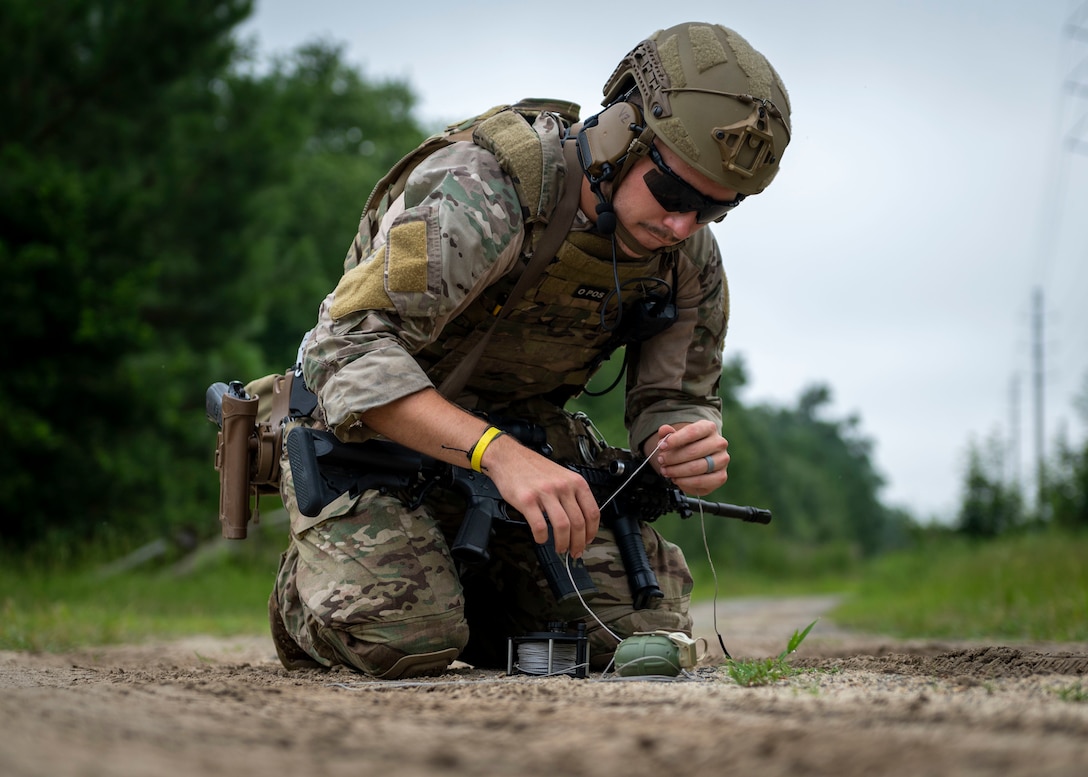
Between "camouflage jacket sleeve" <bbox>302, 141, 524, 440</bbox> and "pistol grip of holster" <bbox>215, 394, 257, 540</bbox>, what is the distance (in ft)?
1.58

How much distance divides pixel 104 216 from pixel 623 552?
9.38 m

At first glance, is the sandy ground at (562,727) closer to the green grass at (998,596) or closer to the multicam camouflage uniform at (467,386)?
the multicam camouflage uniform at (467,386)

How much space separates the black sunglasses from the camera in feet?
11.3

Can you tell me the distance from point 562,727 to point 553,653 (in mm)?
1391

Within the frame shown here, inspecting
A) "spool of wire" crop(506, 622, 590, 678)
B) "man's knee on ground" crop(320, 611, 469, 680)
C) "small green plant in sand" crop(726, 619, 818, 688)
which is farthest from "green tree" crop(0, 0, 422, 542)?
"small green plant in sand" crop(726, 619, 818, 688)

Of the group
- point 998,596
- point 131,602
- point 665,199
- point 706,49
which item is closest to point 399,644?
point 665,199

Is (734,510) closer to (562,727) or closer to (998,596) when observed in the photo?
(562,727)

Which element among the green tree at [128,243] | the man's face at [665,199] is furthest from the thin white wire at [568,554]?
the green tree at [128,243]

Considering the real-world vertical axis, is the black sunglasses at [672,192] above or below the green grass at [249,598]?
above

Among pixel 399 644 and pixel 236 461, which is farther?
pixel 236 461

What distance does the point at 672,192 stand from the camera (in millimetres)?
3463

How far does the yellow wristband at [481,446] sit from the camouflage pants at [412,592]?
1.78 feet

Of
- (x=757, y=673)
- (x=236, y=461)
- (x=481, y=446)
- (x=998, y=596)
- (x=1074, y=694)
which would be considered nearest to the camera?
(x=1074, y=694)

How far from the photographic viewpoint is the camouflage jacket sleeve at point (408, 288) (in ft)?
10.4
